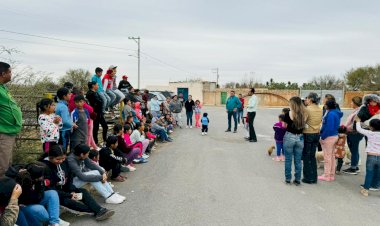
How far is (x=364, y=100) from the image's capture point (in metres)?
7.56

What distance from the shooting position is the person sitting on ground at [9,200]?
3.81 m

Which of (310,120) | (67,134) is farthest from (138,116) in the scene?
(310,120)

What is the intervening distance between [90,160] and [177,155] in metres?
4.24

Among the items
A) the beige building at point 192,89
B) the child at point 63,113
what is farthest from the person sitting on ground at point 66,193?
the beige building at point 192,89

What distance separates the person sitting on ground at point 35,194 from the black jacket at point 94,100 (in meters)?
4.40

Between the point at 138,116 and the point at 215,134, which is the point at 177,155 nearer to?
the point at 138,116

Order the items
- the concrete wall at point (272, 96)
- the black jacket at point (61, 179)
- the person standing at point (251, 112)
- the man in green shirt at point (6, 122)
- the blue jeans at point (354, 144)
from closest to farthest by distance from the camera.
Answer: the man in green shirt at point (6, 122)
the black jacket at point (61, 179)
the blue jeans at point (354, 144)
the person standing at point (251, 112)
the concrete wall at point (272, 96)

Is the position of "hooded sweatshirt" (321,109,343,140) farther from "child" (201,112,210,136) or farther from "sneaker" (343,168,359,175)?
"child" (201,112,210,136)

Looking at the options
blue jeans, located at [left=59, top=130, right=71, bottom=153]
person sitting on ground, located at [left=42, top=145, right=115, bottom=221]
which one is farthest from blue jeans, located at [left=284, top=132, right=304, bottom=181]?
blue jeans, located at [left=59, top=130, right=71, bottom=153]

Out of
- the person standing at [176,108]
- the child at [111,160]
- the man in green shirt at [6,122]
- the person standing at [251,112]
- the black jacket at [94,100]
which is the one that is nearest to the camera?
the man in green shirt at [6,122]

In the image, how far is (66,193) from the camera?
5051 millimetres

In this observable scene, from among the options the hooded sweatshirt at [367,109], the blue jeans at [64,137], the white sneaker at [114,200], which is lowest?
the white sneaker at [114,200]

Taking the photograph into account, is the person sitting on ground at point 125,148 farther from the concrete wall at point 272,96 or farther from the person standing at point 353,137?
the concrete wall at point 272,96

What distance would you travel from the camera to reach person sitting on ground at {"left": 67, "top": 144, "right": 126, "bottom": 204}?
218 inches
